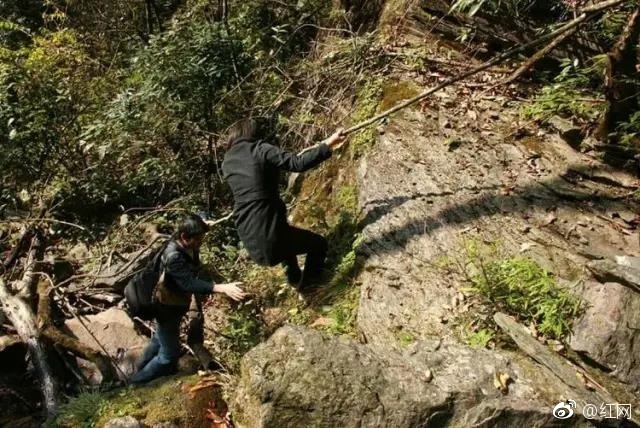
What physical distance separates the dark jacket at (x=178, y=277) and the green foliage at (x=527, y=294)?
2.51 m

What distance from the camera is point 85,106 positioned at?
9.05 m

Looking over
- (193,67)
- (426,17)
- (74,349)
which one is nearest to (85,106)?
(193,67)

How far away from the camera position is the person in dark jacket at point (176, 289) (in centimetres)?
520

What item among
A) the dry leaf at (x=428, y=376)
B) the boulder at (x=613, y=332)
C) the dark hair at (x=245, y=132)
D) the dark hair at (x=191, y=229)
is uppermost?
the dark hair at (x=245, y=132)

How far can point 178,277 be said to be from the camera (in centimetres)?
520

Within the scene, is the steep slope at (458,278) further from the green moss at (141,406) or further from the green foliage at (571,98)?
the green moss at (141,406)

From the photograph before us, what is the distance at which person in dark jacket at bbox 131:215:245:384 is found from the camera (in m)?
5.20

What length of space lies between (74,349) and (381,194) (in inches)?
155

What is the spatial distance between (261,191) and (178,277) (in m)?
1.19

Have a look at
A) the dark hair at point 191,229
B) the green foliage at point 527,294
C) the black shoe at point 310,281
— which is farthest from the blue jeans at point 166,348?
the green foliage at point 527,294

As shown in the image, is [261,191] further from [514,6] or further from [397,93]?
Answer: [514,6]

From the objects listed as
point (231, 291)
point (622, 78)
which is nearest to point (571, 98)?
point (622, 78)

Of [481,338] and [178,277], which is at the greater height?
[178,277]

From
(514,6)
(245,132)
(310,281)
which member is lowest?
(310,281)
